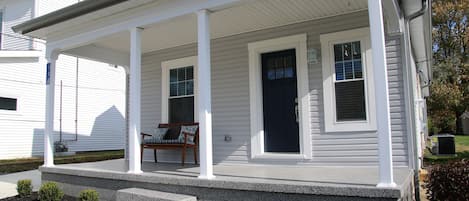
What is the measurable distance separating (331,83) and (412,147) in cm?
137

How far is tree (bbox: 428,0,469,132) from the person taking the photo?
52.8 feet

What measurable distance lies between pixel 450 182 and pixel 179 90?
15.4ft

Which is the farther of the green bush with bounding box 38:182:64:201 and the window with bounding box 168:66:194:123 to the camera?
the window with bounding box 168:66:194:123

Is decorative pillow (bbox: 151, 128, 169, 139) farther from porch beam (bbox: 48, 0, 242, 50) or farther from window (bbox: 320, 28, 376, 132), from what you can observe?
window (bbox: 320, 28, 376, 132)

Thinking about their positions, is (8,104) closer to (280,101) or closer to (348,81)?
(280,101)

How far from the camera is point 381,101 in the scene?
10.7 feet

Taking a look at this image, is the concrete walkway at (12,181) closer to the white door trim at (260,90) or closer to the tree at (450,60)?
the white door trim at (260,90)

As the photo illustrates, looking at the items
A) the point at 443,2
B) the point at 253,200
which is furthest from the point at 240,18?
the point at 443,2

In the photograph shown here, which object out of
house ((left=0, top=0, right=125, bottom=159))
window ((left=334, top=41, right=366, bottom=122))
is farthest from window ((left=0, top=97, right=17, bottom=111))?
window ((left=334, top=41, right=366, bottom=122))

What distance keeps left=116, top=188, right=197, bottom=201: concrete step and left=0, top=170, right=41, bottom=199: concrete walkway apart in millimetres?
2662

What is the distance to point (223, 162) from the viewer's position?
6.19 metres

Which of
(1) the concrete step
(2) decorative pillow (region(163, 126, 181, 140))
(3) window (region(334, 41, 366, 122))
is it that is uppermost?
(3) window (region(334, 41, 366, 122))

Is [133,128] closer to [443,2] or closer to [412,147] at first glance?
[412,147]

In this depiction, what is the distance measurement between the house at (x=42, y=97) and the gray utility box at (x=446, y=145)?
11.5 metres
